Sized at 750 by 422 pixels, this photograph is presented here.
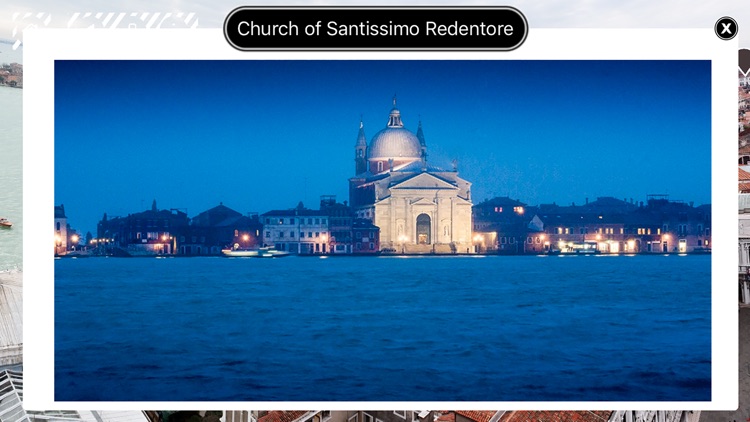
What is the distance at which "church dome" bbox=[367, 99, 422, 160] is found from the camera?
379 centimetres

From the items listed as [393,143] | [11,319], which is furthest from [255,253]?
[11,319]

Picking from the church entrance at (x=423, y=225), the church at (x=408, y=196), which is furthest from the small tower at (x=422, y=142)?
the church entrance at (x=423, y=225)

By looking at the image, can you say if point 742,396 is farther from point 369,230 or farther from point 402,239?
point 369,230

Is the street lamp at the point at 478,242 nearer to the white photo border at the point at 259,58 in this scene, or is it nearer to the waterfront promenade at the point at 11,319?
the white photo border at the point at 259,58

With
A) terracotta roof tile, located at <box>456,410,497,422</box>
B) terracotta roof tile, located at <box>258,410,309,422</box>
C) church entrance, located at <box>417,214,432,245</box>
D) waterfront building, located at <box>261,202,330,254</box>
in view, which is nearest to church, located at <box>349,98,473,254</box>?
church entrance, located at <box>417,214,432,245</box>

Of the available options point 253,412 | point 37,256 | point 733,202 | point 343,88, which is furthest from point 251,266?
point 733,202

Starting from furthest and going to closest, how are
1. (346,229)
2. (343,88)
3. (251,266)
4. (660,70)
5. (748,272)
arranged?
(346,229) → (251,266) → (748,272) → (343,88) → (660,70)

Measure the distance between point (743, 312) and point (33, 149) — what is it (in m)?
3.33

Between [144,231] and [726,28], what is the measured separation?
11.8ft

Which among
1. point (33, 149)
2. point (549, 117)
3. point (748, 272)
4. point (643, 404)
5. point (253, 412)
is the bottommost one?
point (253, 412)

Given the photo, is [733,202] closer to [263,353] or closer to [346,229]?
[263,353]

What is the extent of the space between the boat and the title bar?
9.15 feet

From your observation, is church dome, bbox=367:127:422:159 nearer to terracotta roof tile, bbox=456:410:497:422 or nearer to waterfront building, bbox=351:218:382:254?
waterfront building, bbox=351:218:382:254

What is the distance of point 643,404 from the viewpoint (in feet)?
8.75
